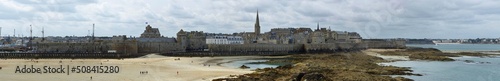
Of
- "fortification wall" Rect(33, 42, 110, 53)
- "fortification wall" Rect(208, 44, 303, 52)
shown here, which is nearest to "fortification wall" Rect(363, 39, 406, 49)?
"fortification wall" Rect(208, 44, 303, 52)

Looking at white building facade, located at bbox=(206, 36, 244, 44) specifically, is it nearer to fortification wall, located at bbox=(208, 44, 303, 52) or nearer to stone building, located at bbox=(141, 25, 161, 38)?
stone building, located at bbox=(141, 25, 161, 38)

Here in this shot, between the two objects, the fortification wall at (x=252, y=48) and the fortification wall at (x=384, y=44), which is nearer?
the fortification wall at (x=252, y=48)

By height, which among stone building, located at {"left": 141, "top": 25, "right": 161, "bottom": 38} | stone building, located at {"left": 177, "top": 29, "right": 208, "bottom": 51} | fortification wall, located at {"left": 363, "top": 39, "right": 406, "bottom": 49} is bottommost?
fortification wall, located at {"left": 363, "top": 39, "right": 406, "bottom": 49}

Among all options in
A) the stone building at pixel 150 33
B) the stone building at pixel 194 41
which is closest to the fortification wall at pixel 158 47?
the stone building at pixel 194 41

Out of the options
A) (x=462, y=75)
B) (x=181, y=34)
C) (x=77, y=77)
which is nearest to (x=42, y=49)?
(x=181, y=34)

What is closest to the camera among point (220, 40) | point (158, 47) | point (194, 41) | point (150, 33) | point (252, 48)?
point (158, 47)

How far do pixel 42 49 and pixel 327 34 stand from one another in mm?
61631

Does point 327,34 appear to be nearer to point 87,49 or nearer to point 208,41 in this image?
point 208,41

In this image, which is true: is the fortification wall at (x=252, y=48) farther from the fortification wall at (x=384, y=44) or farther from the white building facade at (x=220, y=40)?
the fortification wall at (x=384, y=44)

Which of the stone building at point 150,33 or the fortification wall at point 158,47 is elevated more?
the stone building at point 150,33

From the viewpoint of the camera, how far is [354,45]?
9488 centimetres

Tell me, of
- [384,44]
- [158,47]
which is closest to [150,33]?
[158,47]

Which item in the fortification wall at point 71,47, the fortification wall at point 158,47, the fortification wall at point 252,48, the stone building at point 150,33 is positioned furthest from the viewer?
the stone building at point 150,33

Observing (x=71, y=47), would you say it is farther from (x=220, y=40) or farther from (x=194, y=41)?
(x=220, y=40)
